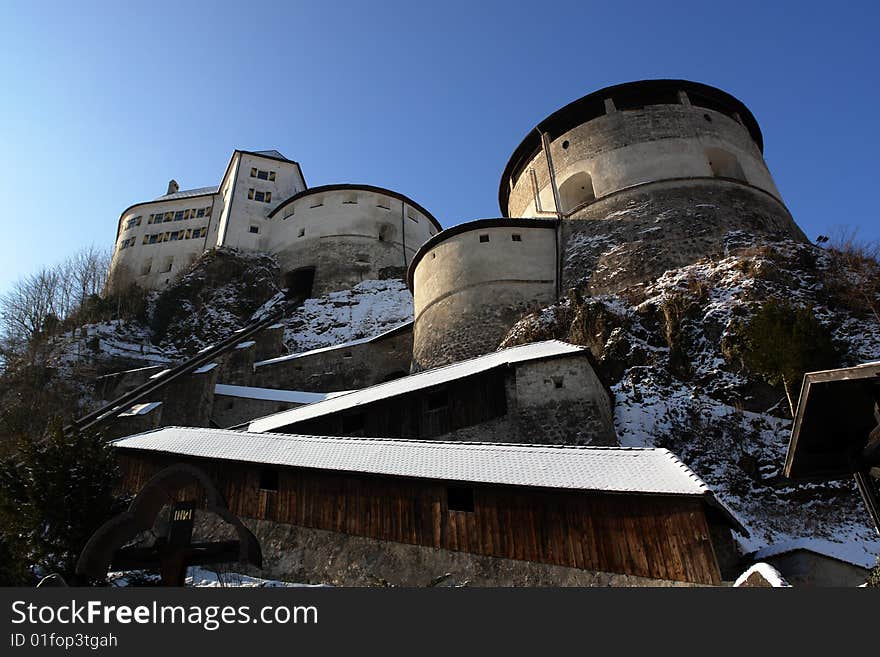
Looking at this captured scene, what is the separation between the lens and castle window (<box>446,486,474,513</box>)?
938cm

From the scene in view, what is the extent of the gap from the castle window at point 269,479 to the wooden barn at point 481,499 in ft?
0.06

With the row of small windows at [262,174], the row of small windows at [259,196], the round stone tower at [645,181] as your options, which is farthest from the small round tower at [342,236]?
the round stone tower at [645,181]

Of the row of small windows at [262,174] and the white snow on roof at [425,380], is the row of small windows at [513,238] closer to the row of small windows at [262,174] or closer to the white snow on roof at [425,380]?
the white snow on roof at [425,380]

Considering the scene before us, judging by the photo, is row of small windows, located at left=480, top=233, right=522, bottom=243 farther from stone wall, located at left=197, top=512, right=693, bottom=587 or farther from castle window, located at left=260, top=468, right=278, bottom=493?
A: stone wall, located at left=197, top=512, right=693, bottom=587

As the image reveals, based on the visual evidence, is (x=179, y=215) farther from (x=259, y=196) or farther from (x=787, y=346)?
(x=787, y=346)

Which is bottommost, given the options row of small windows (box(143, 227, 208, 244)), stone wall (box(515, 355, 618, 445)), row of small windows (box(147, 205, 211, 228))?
stone wall (box(515, 355, 618, 445))

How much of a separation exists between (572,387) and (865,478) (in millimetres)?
6962

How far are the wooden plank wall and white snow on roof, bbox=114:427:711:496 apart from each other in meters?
0.28

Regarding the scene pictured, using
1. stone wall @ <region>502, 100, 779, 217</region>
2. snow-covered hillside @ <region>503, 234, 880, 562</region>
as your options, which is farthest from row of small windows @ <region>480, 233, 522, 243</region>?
snow-covered hillside @ <region>503, 234, 880, 562</region>

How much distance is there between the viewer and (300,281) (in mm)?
35906

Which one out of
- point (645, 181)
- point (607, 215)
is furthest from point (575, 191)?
point (607, 215)

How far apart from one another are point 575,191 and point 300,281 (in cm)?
1884

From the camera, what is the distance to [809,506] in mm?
10977

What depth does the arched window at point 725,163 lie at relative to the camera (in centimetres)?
2264
